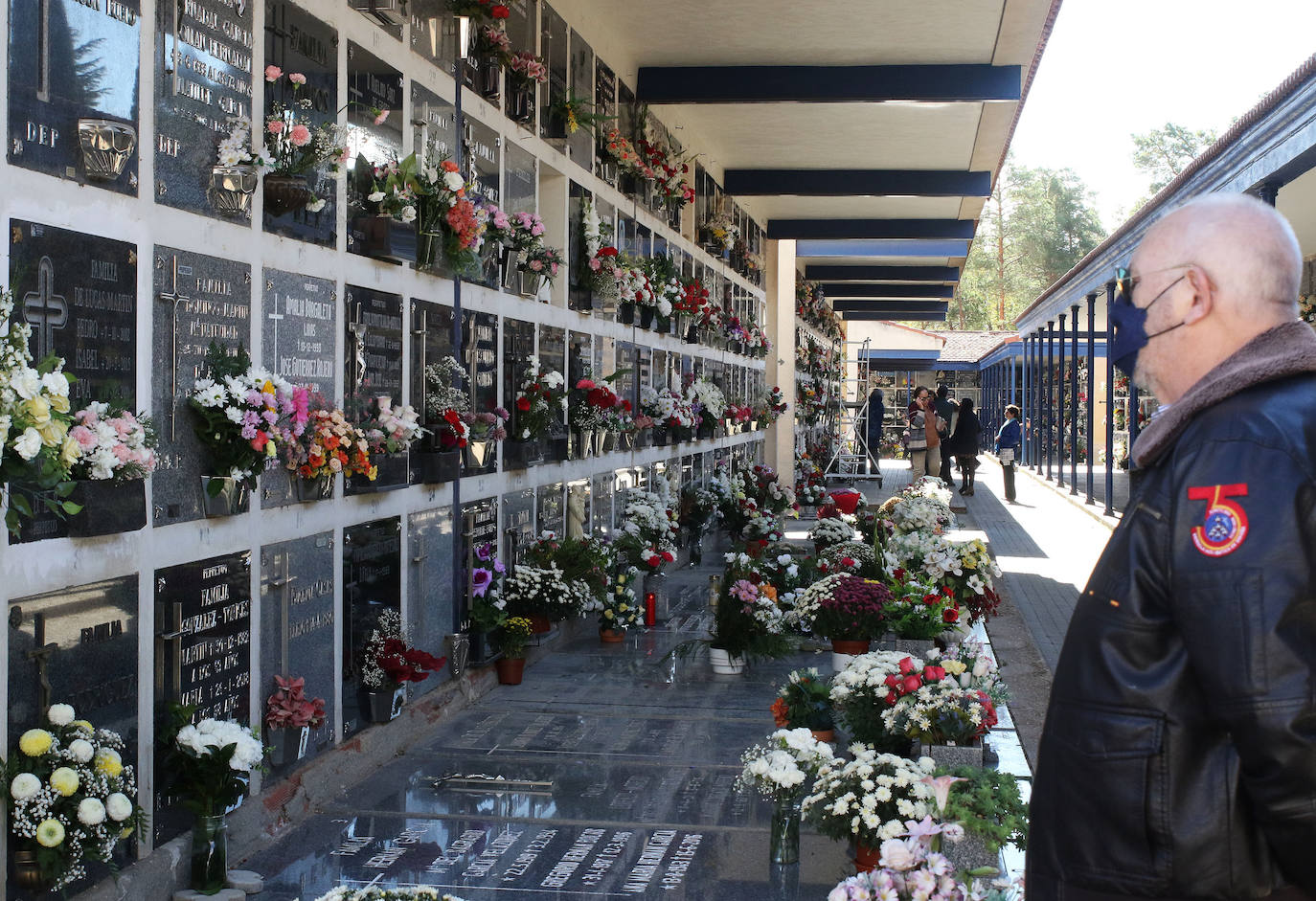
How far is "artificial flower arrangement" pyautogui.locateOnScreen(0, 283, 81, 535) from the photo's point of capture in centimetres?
295

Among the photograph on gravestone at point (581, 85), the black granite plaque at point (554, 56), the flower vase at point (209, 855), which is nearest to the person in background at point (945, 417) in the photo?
the photograph on gravestone at point (581, 85)

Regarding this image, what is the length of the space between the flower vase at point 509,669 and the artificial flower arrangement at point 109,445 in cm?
380

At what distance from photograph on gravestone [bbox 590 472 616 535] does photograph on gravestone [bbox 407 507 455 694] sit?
9.71ft

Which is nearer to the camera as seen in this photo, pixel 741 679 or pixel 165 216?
pixel 165 216

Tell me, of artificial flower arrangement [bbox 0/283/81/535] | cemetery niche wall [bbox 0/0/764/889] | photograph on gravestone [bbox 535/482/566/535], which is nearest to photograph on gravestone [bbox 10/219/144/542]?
cemetery niche wall [bbox 0/0/764/889]

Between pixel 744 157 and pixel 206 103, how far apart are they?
10.9m

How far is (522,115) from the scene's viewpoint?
773cm

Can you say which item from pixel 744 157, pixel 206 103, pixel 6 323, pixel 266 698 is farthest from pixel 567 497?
pixel 744 157

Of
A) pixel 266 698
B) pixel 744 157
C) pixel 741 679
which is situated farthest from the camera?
pixel 744 157

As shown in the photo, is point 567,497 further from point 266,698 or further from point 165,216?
point 165,216

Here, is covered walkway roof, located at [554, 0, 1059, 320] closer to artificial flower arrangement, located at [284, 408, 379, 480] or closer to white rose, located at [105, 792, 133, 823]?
artificial flower arrangement, located at [284, 408, 379, 480]

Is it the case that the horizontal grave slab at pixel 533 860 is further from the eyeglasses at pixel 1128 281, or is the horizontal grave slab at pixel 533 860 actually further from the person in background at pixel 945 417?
the person in background at pixel 945 417

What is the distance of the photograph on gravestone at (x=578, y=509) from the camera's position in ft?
29.6

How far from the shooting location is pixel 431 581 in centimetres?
648
